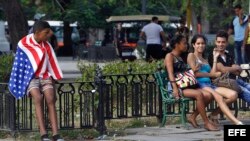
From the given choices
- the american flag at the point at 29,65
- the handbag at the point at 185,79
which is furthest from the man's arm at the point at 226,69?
the american flag at the point at 29,65

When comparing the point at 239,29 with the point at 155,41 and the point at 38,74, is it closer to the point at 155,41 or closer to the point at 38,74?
the point at 155,41

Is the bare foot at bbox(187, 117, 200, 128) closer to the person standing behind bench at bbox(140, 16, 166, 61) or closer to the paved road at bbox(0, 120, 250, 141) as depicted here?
the paved road at bbox(0, 120, 250, 141)

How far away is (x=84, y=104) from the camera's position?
13.1 m

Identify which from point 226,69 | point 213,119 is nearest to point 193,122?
point 213,119

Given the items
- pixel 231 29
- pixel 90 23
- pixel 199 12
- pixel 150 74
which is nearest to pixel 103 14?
pixel 90 23

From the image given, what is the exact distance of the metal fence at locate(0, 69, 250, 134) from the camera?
1280 centimetres

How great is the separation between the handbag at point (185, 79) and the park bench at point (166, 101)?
0.23 m

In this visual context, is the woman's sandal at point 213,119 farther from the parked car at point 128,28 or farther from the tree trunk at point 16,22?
the parked car at point 128,28

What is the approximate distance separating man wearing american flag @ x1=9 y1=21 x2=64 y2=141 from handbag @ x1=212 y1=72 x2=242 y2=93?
2.74 metres

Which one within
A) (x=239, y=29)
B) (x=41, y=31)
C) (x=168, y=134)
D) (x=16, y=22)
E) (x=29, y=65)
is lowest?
(x=168, y=134)

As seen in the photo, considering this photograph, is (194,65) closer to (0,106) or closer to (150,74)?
(150,74)

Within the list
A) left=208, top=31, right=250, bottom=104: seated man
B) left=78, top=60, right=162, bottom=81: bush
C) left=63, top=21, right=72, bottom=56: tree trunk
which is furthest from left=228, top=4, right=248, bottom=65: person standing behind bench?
left=63, top=21, right=72, bottom=56: tree trunk

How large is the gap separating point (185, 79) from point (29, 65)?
2615 millimetres

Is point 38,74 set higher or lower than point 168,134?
higher
